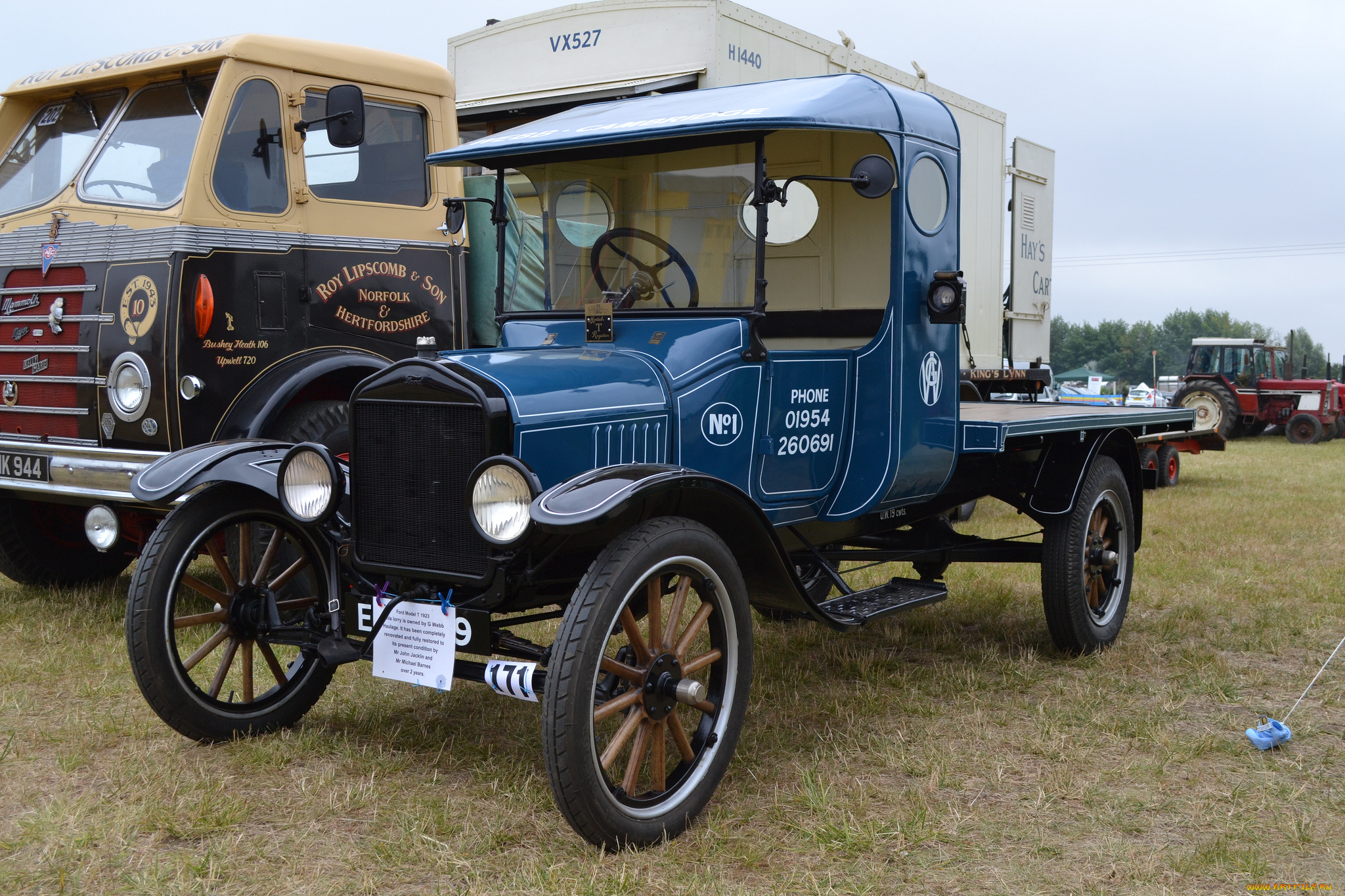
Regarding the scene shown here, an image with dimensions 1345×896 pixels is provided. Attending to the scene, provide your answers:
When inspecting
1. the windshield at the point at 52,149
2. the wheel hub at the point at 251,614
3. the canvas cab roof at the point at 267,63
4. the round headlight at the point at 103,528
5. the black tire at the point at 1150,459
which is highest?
the canvas cab roof at the point at 267,63

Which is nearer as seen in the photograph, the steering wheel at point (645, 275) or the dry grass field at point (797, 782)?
the dry grass field at point (797, 782)

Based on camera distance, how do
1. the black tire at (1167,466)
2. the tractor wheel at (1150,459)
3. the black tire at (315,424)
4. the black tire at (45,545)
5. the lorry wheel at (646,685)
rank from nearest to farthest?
the lorry wheel at (646,685), the black tire at (315,424), the black tire at (45,545), the tractor wheel at (1150,459), the black tire at (1167,466)

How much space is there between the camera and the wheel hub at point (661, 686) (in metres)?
3.50

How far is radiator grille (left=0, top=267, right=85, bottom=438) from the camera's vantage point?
19.0 ft

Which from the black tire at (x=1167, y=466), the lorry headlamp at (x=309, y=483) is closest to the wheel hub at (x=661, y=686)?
the lorry headlamp at (x=309, y=483)

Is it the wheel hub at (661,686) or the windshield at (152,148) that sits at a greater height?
Answer: the windshield at (152,148)

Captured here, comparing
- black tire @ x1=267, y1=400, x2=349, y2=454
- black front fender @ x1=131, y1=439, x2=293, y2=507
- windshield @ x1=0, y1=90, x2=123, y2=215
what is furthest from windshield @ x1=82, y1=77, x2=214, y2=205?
black front fender @ x1=131, y1=439, x2=293, y2=507

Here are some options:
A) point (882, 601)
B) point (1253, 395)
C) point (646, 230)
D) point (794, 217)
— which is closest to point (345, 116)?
point (646, 230)

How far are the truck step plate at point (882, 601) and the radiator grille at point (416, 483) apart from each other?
1.45 meters

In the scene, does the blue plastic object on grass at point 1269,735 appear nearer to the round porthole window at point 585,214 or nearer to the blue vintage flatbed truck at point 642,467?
the blue vintage flatbed truck at point 642,467

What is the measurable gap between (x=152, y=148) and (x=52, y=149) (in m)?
0.93

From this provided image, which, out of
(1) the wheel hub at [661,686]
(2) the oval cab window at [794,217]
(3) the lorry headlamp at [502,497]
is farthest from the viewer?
(2) the oval cab window at [794,217]

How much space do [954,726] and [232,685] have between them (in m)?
2.99

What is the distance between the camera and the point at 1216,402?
2375 cm
